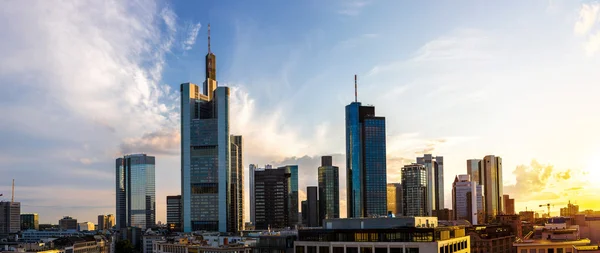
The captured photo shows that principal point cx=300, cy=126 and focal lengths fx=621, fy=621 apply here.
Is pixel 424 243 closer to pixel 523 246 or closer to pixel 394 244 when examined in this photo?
pixel 394 244

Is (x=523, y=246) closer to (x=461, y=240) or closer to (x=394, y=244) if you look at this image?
(x=461, y=240)

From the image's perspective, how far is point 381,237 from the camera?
108 metres

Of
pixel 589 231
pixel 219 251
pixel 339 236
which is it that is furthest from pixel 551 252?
pixel 219 251

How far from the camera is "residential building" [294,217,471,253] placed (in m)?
105

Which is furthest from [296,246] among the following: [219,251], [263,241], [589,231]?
[589,231]

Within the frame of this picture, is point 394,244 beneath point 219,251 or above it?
above

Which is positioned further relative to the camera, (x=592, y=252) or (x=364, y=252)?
(x=364, y=252)

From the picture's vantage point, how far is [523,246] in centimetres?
12562

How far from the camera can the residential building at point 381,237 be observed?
345 ft

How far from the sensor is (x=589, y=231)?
195000 mm

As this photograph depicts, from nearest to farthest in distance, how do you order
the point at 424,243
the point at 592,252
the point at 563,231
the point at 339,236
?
the point at 592,252 → the point at 424,243 → the point at 339,236 → the point at 563,231

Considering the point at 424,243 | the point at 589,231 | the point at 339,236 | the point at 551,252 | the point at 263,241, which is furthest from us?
the point at 589,231

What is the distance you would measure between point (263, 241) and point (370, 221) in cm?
3761

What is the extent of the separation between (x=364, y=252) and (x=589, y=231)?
11783 centimetres
